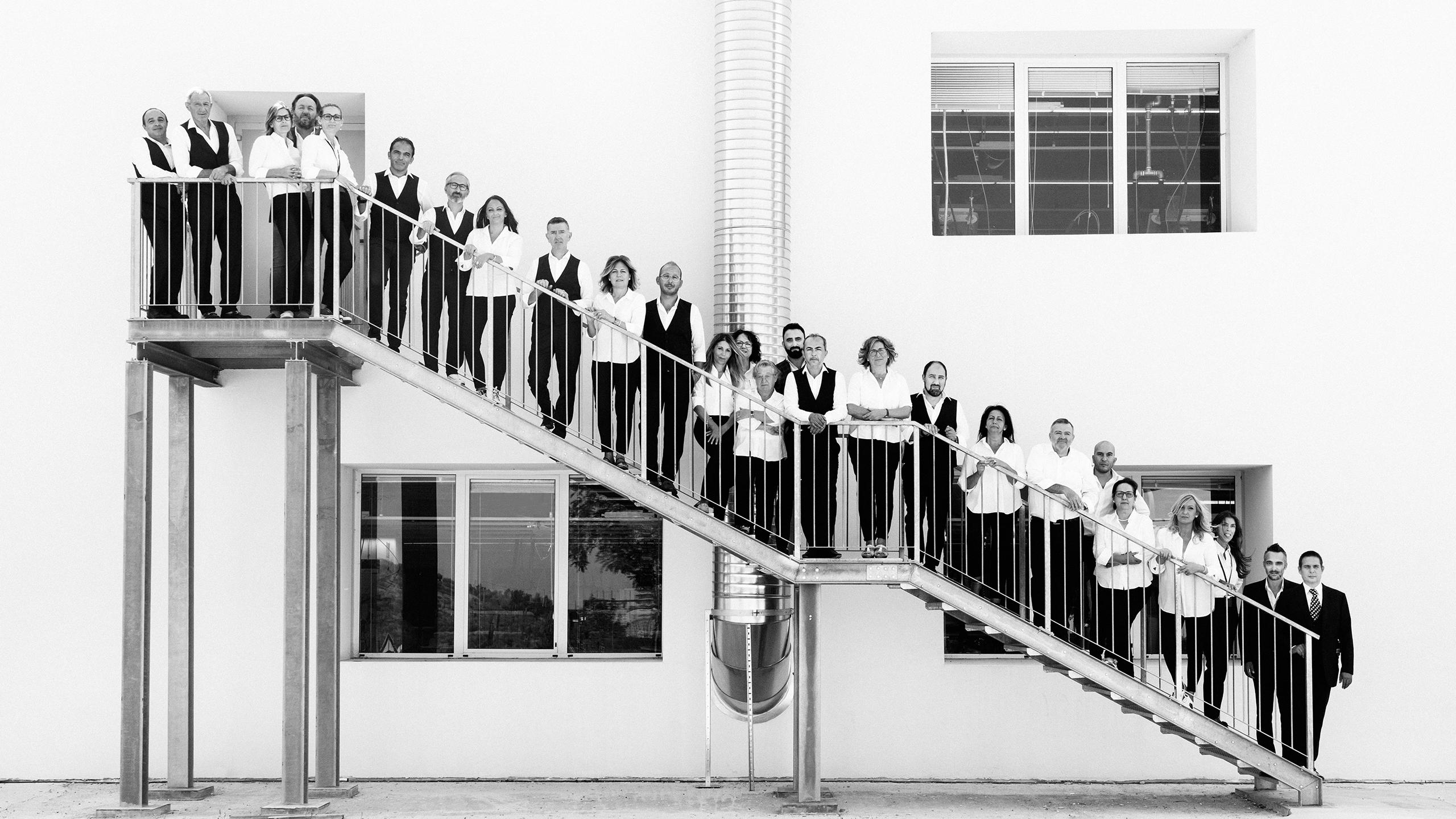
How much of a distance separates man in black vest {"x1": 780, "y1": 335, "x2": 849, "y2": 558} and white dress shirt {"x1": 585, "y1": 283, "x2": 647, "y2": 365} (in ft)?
3.89

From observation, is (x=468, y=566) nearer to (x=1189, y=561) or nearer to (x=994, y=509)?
(x=994, y=509)

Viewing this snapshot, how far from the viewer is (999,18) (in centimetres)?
1136

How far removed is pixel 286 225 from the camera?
9.27 m

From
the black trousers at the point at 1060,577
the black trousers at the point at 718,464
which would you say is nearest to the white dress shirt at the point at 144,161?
the black trousers at the point at 718,464

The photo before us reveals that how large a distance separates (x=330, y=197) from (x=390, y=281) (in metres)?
0.74

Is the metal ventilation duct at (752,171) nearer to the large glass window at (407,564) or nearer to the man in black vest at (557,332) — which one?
the man in black vest at (557,332)

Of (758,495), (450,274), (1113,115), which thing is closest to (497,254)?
(450,274)

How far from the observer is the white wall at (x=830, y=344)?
10.9 meters

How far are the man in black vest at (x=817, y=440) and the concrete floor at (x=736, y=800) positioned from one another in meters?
2.11

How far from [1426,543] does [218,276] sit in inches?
395

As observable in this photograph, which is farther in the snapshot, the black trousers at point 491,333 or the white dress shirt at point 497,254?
the white dress shirt at point 497,254

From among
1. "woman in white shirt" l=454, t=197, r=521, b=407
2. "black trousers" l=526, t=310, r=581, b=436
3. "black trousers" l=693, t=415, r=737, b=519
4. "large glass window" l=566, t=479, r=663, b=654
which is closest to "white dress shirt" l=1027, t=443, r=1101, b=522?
"black trousers" l=693, t=415, r=737, b=519

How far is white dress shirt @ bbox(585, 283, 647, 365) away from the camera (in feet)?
31.2

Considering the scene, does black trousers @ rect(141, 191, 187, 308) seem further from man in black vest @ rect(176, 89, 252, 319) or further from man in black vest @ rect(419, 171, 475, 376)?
man in black vest @ rect(419, 171, 475, 376)
